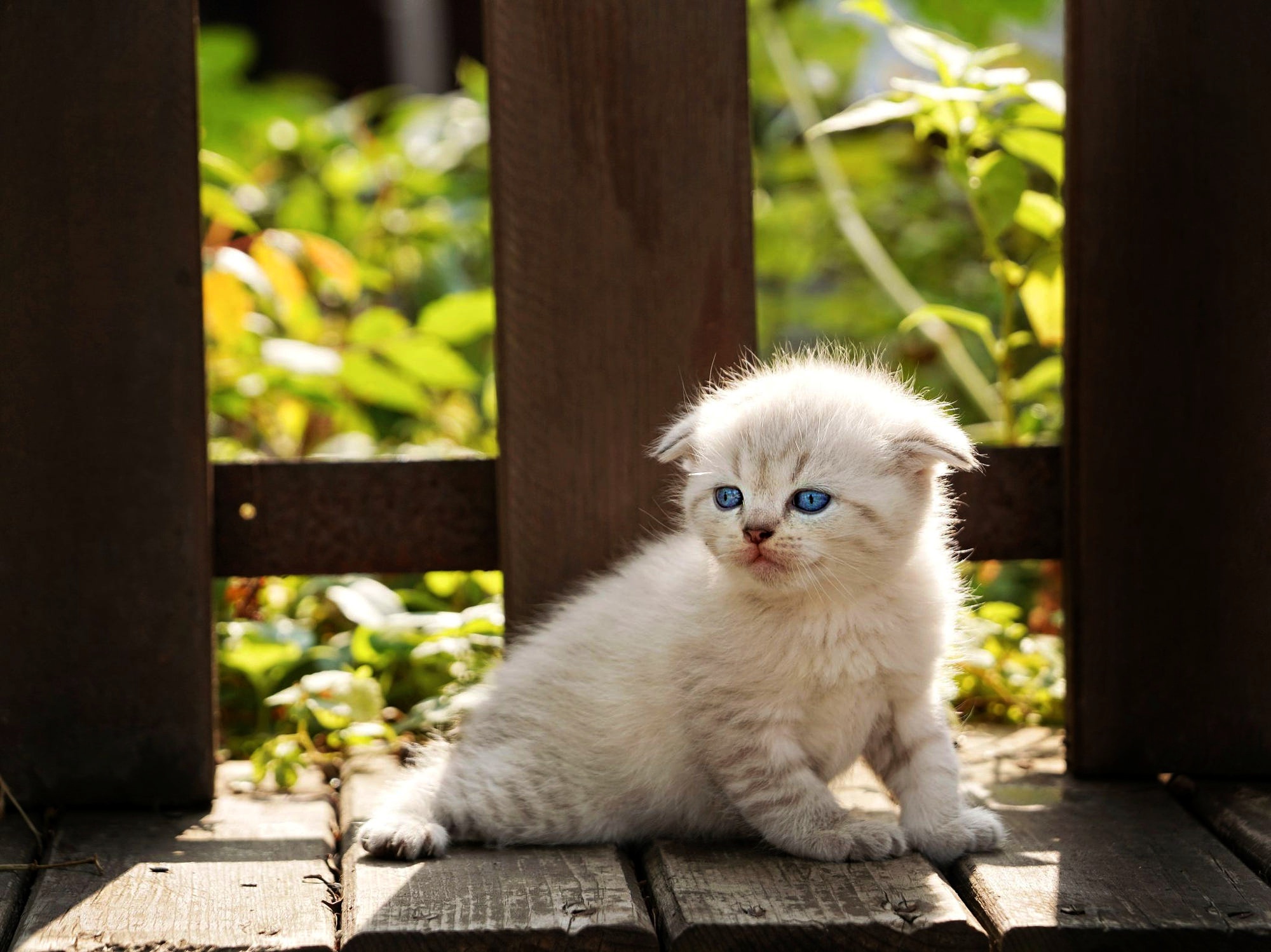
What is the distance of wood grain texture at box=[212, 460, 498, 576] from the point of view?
2.57 meters

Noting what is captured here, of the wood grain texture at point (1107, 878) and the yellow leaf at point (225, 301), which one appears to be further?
the yellow leaf at point (225, 301)

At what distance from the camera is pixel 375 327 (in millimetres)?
3691

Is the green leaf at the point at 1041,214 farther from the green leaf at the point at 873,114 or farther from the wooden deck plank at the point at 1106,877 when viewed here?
the wooden deck plank at the point at 1106,877

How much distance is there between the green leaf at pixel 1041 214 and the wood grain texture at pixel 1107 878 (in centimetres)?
128

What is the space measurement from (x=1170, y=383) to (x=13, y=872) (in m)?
2.19

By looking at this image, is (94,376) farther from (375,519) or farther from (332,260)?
(332,260)

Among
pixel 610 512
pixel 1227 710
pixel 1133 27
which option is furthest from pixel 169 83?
pixel 1227 710

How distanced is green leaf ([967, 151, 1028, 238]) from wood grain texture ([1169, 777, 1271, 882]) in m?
1.19

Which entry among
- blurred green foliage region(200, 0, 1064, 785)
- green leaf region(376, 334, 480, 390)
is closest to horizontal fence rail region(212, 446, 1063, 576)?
blurred green foliage region(200, 0, 1064, 785)

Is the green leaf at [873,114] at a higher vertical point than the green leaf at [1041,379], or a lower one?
higher

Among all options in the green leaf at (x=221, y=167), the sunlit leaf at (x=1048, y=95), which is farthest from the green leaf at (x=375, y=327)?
the sunlit leaf at (x=1048, y=95)

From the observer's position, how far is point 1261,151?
2.41 meters

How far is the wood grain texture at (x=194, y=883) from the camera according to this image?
183 cm

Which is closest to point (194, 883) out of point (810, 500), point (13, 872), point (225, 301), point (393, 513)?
point (13, 872)
